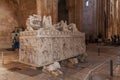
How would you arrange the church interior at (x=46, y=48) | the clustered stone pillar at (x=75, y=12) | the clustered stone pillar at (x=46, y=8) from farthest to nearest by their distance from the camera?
1. the clustered stone pillar at (x=75, y=12)
2. the clustered stone pillar at (x=46, y=8)
3. the church interior at (x=46, y=48)

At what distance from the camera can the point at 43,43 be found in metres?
5.09

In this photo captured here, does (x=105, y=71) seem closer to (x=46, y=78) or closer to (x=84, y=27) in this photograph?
(x=46, y=78)

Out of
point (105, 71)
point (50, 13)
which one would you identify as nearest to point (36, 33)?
point (105, 71)

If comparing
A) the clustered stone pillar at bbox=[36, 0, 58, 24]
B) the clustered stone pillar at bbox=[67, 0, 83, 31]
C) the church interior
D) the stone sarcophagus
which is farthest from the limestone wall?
the stone sarcophagus

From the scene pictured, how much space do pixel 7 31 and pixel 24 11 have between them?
6.29 feet

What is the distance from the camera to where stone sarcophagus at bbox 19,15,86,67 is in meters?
4.98

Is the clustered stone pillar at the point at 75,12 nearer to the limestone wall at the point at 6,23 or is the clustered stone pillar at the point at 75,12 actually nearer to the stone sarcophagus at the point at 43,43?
the limestone wall at the point at 6,23

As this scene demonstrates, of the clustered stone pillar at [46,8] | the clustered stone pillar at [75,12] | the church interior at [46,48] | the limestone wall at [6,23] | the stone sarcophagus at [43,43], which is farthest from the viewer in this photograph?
the clustered stone pillar at [75,12]

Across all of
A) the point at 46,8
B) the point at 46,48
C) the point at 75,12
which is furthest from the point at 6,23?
the point at 46,48

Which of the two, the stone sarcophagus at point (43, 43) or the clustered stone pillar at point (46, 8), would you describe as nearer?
the stone sarcophagus at point (43, 43)

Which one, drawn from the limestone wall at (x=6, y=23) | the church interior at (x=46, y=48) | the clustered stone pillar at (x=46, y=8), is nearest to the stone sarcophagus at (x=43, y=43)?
the church interior at (x=46, y=48)

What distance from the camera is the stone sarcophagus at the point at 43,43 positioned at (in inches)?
196

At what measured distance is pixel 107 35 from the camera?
72.7 feet

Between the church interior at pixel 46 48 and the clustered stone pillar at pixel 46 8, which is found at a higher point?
the clustered stone pillar at pixel 46 8
